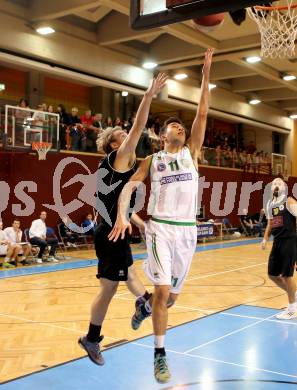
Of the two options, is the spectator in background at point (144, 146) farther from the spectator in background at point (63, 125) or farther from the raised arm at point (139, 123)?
the raised arm at point (139, 123)

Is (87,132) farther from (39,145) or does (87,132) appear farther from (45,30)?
(45,30)

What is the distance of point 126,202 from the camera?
158 inches

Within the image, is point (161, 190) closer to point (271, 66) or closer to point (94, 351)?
point (94, 351)

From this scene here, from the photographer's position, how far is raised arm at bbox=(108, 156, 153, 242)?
3863 millimetres

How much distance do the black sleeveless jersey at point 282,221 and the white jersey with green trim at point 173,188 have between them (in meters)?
3.49

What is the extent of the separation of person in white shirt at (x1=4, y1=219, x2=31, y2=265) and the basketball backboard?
894 cm

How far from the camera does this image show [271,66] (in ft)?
70.9

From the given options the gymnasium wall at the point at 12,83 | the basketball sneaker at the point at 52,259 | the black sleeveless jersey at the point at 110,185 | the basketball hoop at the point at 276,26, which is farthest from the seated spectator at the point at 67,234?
the black sleeveless jersey at the point at 110,185

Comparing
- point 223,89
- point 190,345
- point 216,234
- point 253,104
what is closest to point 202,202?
point 216,234

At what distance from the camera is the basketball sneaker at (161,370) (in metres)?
3.73

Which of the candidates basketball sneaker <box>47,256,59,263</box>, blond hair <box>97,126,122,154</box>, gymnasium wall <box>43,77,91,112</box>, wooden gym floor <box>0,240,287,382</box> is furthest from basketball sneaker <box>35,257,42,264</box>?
blond hair <box>97,126,122,154</box>

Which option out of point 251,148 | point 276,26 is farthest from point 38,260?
point 251,148

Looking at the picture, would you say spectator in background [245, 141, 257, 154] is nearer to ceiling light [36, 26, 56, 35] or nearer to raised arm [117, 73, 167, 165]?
ceiling light [36, 26, 56, 35]

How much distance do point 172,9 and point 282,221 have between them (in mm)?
3652
